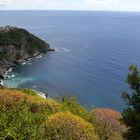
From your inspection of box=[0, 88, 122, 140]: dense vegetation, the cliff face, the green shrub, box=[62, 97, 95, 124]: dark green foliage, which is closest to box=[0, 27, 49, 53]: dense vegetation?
the cliff face

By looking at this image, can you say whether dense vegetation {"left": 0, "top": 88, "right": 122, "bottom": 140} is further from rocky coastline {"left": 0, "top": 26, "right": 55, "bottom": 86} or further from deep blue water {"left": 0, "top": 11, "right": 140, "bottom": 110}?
rocky coastline {"left": 0, "top": 26, "right": 55, "bottom": 86}

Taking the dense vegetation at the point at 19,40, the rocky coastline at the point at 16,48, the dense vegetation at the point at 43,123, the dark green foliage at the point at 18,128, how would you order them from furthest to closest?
the dense vegetation at the point at 19,40 → the rocky coastline at the point at 16,48 → the dense vegetation at the point at 43,123 → the dark green foliage at the point at 18,128

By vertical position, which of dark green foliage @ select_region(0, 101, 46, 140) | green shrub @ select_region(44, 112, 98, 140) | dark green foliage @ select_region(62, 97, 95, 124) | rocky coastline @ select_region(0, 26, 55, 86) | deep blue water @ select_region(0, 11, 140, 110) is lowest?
deep blue water @ select_region(0, 11, 140, 110)

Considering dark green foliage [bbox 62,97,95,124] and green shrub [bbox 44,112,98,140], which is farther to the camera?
dark green foliage [bbox 62,97,95,124]

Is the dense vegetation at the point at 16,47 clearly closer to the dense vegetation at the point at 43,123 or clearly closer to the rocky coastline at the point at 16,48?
the rocky coastline at the point at 16,48

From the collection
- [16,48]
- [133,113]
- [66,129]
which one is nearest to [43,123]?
[66,129]

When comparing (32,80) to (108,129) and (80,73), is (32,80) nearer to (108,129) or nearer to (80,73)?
(80,73)

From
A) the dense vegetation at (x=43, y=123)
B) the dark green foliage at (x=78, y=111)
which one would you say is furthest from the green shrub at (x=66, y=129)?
the dark green foliage at (x=78, y=111)
